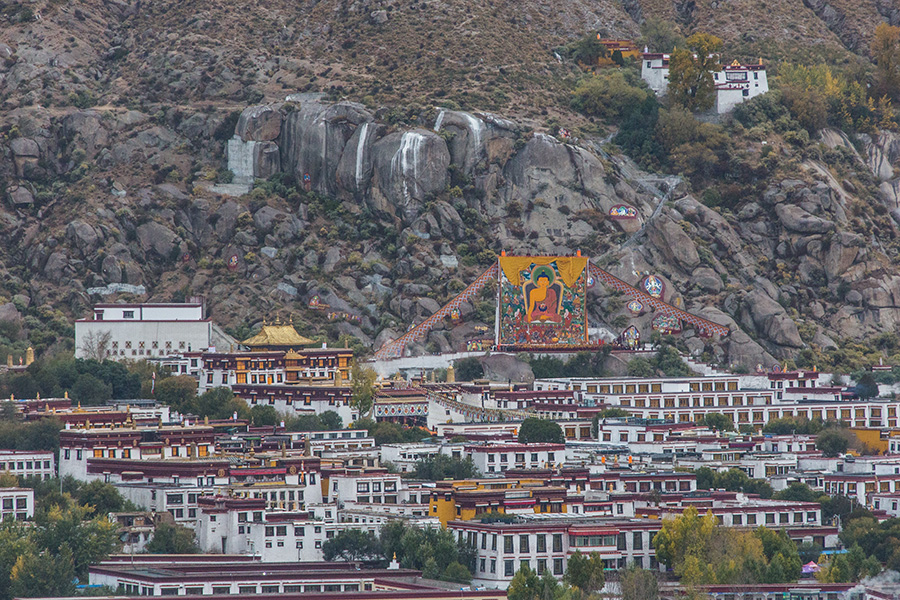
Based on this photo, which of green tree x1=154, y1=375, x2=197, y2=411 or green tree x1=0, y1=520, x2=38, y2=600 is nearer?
green tree x1=0, y1=520, x2=38, y2=600

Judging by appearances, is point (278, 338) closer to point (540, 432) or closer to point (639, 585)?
point (540, 432)

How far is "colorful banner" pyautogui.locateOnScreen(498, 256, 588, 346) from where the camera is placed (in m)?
178

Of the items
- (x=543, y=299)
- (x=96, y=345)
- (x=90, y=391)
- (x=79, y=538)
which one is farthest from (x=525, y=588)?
(x=543, y=299)

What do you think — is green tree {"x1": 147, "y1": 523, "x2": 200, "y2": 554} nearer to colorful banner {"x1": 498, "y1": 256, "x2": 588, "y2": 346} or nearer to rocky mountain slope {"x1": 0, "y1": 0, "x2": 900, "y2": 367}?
rocky mountain slope {"x1": 0, "y1": 0, "x2": 900, "y2": 367}

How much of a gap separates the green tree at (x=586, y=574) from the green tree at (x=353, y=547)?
11155mm

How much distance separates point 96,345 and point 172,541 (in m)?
53.6

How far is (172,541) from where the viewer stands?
4545 inches

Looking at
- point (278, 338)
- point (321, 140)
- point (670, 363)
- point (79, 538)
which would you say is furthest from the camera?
point (321, 140)

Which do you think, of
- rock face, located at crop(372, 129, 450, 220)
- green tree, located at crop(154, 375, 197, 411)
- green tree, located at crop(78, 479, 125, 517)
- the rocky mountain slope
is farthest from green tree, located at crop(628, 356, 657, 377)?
green tree, located at crop(78, 479, 125, 517)

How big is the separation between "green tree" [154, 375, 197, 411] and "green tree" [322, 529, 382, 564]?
39.8m

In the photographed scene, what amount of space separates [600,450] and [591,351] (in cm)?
3494

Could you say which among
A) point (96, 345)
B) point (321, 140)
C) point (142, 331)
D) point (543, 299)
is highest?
point (321, 140)

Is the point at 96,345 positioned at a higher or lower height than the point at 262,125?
lower

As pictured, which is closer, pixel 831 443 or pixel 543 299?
pixel 831 443
